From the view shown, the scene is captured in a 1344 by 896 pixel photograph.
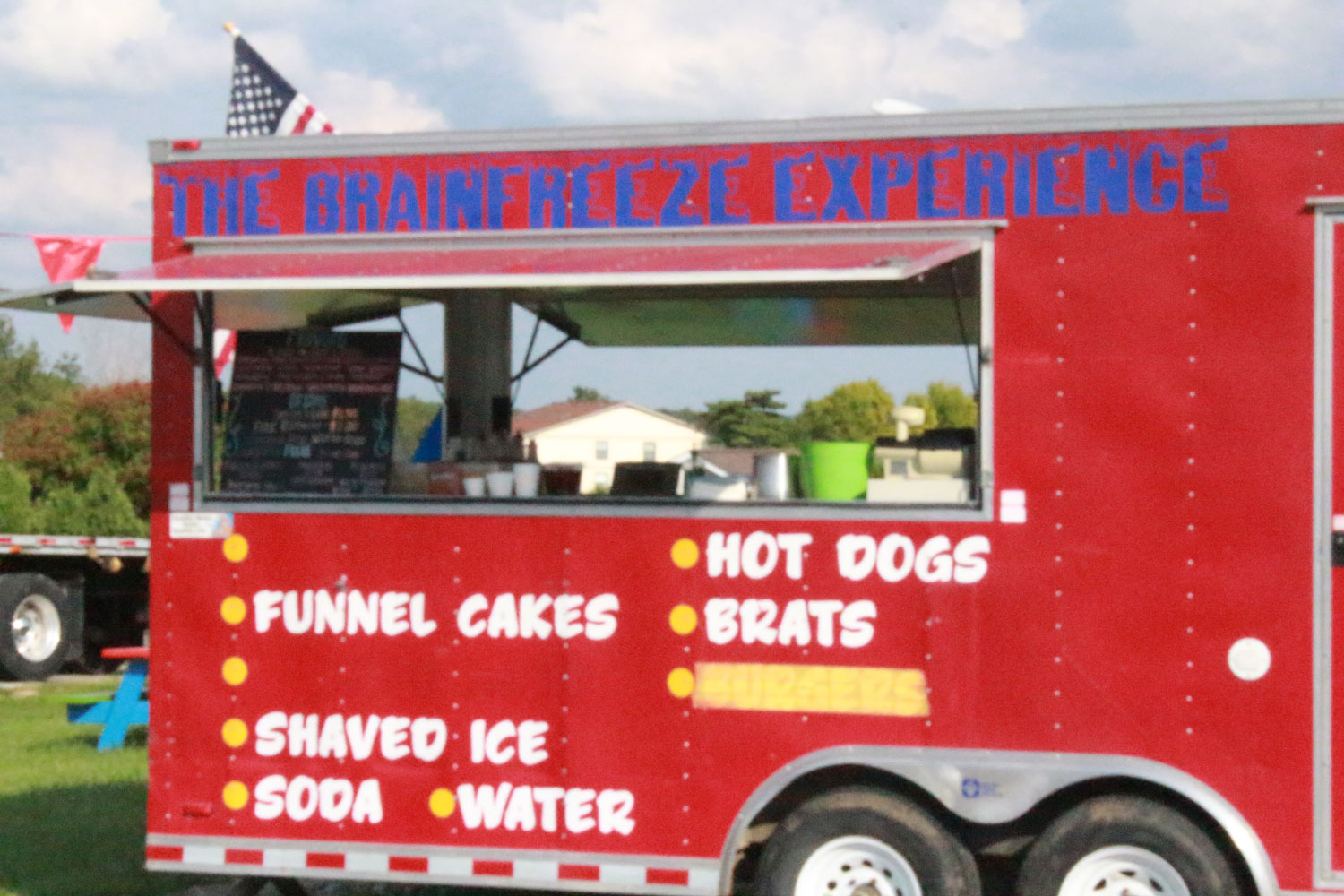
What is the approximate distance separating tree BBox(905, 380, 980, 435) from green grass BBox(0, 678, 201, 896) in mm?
4052

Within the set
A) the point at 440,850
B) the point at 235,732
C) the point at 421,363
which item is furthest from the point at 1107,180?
the point at 235,732

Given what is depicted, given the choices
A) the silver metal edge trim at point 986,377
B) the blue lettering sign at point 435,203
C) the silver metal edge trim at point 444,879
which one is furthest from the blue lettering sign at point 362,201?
the silver metal edge trim at point 444,879

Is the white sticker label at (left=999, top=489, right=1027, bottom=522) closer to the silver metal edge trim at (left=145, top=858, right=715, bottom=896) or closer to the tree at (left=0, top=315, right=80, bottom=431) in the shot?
the silver metal edge trim at (left=145, top=858, right=715, bottom=896)

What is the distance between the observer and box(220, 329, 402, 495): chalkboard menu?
596cm

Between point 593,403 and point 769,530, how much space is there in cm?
100

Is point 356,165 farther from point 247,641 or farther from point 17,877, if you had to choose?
point 17,877

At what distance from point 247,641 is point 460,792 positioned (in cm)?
99

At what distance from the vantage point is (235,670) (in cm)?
588

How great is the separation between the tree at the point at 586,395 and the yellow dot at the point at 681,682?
3.70 feet

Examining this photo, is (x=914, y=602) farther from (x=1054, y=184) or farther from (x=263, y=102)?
(x=263, y=102)

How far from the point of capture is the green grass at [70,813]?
7223 mm

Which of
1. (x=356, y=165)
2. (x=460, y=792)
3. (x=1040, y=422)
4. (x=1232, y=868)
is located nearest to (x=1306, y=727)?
(x=1232, y=868)

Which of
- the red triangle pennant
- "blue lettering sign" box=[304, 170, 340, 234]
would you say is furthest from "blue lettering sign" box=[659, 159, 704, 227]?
the red triangle pennant

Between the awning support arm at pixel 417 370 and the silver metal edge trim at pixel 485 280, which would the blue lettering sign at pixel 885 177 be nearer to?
the silver metal edge trim at pixel 485 280
